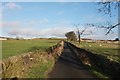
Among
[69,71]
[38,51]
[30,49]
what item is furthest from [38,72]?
[30,49]

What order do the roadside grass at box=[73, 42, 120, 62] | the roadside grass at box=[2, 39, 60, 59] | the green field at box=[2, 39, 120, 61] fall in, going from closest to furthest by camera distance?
the roadside grass at box=[73, 42, 120, 62] → the roadside grass at box=[2, 39, 60, 59] → the green field at box=[2, 39, 120, 61]

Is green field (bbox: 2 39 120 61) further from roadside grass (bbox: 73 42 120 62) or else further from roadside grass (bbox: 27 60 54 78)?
roadside grass (bbox: 27 60 54 78)

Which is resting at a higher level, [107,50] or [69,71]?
[107,50]

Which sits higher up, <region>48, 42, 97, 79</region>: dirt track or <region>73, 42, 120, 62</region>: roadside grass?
<region>73, 42, 120, 62</region>: roadside grass

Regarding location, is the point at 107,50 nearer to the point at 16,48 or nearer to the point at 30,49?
the point at 30,49

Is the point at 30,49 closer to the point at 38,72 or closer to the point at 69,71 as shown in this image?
the point at 38,72

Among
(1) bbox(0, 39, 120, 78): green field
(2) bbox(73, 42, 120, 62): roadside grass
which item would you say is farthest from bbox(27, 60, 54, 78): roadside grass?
(2) bbox(73, 42, 120, 62): roadside grass

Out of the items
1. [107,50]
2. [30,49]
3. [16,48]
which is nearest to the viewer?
[16,48]

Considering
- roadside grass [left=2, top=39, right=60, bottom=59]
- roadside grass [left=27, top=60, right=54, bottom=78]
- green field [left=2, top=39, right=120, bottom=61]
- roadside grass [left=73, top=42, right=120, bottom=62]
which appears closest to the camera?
roadside grass [left=27, top=60, right=54, bottom=78]

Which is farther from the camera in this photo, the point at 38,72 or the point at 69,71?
the point at 69,71

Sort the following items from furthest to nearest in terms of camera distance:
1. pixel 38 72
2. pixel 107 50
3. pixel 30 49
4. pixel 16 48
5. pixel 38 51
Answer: pixel 107 50
pixel 30 49
pixel 16 48
pixel 38 51
pixel 38 72

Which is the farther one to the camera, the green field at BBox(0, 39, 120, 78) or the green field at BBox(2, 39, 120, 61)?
the green field at BBox(2, 39, 120, 61)

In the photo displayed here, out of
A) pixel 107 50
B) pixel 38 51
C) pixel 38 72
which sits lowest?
pixel 38 72

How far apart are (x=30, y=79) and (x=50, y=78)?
73.4 inches
